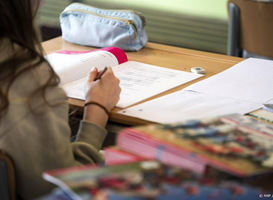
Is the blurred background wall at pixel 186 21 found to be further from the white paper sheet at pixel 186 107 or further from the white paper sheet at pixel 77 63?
the white paper sheet at pixel 186 107

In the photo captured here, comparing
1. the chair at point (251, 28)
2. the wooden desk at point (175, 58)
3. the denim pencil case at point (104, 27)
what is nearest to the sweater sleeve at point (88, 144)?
the wooden desk at point (175, 58)

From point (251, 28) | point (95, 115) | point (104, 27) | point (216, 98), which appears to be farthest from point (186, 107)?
point (251, 28)

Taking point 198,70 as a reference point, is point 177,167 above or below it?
above

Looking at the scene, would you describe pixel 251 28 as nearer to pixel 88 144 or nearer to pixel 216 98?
pixel 216 98

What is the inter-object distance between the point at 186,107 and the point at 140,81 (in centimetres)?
28

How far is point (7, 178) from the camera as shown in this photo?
1.32 m

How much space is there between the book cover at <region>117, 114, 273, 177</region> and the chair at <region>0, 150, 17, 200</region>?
39 cm

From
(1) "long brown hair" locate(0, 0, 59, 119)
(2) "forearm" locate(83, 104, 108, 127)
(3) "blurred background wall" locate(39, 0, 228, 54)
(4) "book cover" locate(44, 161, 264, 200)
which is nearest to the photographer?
(4) "book cover" locate(44, 161, 264, 200)

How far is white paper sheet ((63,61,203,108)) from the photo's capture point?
1.72 metres

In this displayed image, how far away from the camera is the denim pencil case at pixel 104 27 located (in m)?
2.21

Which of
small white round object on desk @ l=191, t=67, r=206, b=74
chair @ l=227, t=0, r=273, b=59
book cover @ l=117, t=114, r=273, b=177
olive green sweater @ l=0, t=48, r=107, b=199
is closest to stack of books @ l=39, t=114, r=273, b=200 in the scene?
book cover @ l=117, t=114, r=273, b=177

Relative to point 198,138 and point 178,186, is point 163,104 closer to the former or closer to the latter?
point 198,138

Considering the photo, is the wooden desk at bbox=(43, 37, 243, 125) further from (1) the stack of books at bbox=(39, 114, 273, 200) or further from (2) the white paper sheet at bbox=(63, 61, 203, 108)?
(1) the stack of books at bbox=(39, 114, 273, 200)

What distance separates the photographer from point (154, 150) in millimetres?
971
